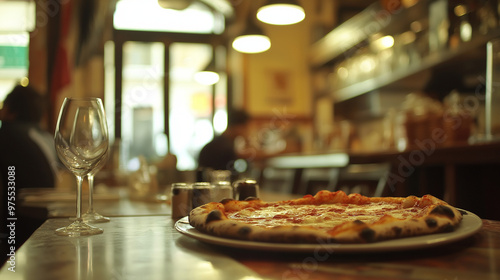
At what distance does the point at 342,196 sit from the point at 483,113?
2202 mm

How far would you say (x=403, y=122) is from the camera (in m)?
3.39

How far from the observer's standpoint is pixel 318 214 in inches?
33.5

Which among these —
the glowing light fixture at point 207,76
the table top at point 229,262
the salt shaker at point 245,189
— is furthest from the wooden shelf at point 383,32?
the table top at point 229,262

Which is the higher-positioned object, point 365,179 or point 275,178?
point 365,179

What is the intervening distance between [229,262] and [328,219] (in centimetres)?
23

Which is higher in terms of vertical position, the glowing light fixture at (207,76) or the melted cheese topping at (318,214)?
the glowing light fixture at (207,76)

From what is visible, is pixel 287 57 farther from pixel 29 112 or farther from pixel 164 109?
pixel 29 112

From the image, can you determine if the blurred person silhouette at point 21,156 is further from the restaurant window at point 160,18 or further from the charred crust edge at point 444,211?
the restaurant window at point 160,18

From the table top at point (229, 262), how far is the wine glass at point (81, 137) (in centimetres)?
25

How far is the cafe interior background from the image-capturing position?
9.07 feet

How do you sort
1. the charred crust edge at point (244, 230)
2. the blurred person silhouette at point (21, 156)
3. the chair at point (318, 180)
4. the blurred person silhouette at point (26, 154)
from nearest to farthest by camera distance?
the charred crust edge at point (244, 230) → the blurred person silhouette at point (21, 156) → the blurred person silhouette at point (26, 154) → the chair at point (318, 180)

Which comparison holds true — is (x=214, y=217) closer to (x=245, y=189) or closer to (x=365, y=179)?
(x=245, y=189)

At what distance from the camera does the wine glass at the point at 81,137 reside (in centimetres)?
99

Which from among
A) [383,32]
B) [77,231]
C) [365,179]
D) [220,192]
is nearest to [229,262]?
[77,231]
